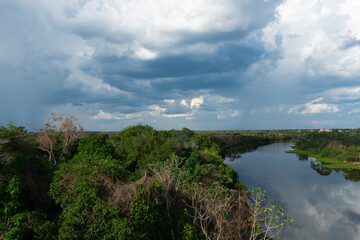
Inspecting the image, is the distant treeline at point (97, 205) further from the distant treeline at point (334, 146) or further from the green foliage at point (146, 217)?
the distant treeline at point (334, 146)

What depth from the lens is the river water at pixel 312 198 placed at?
23531 millimetres

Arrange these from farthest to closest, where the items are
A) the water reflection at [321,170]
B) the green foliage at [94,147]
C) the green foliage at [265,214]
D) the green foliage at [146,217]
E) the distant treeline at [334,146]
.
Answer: the distant treeline at [334,146] < the water reflection at [321,170] < the green foliage at [94,147] < the green foliage at [146,217] < the green foliage at [265,214]

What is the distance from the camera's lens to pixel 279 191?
36.1m

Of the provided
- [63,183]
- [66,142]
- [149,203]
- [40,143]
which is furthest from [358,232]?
[40,143]

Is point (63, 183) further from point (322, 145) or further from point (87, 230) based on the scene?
point (322, 145)

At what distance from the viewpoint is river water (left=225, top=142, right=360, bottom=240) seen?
926 inches

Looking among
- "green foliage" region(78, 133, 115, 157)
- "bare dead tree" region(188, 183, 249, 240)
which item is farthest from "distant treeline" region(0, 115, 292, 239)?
"green foliage" region(78, 133, 115, 157)

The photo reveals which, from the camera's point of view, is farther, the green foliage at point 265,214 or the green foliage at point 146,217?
the green foliage at point 146,217

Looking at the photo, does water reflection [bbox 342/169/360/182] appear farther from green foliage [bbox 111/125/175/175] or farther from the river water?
green foliage [bbox 111/125/175/175]

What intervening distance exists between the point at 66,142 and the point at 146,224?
18550 mm

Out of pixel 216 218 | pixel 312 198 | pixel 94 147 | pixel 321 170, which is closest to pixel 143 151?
pixel 94 147

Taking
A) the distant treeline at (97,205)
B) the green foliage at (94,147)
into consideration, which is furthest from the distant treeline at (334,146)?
the green foliage at (94,147)

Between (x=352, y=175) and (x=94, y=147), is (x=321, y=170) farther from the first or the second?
(x=94, y=147)

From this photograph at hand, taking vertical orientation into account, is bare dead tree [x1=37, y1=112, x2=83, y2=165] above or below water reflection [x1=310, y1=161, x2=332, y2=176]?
above
